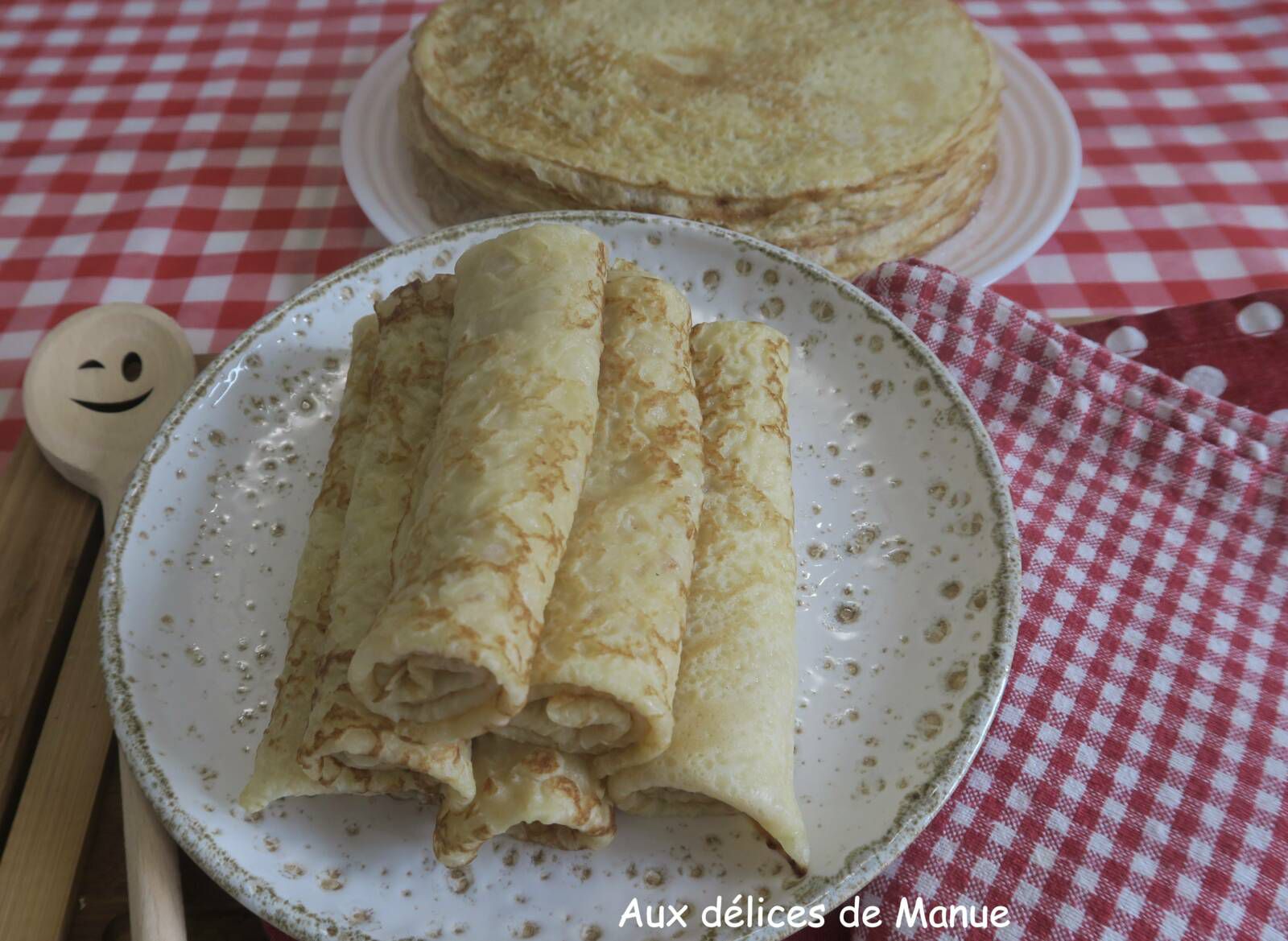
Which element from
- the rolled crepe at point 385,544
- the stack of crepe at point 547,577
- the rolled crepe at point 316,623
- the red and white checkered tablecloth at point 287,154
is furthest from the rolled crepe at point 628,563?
the red and white checkered tablecloth at point 287,154

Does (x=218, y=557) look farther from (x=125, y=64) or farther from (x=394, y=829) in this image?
(x=125, y=64)

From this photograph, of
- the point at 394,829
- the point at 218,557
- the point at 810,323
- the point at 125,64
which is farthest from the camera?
the point at 125,64

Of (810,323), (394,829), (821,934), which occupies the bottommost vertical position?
(821,934)

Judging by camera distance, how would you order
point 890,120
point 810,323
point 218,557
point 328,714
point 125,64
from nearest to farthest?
point 328,714, point 218,557, point 810,323, point 890,120, point 125,64

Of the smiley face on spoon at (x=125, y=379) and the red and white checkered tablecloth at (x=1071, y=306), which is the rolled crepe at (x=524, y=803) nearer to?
the red and white checkered tablecloth at (x=1071, y=306)

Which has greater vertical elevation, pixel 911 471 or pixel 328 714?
pixel 328 714

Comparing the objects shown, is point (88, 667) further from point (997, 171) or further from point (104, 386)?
point (997, 171)

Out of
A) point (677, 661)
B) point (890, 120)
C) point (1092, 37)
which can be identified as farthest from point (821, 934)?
point (1092, 37)

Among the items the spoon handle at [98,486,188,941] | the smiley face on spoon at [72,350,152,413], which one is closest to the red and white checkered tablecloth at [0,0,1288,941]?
the smiley face on spoon at [72,350,152,413]
